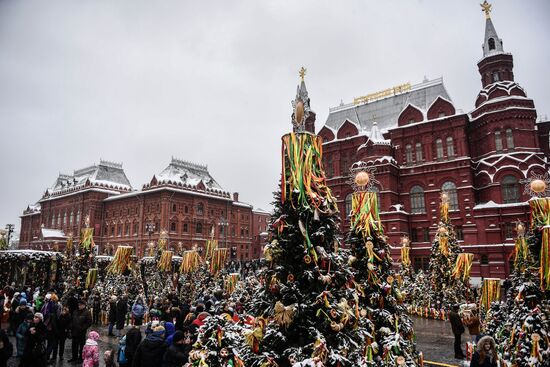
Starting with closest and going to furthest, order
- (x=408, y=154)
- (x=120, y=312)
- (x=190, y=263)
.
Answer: (x=120, y=312) < (x=190, y=263) < (x=408, y=154)

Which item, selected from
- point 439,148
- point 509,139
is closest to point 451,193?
point 439,148

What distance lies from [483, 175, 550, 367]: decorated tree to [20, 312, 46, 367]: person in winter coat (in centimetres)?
1008

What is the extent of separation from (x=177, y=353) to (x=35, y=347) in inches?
176

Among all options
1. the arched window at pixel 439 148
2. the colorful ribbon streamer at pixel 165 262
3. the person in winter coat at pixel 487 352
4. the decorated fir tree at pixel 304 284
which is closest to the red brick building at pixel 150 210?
the colorful ribbon streamer at pixel 165 262

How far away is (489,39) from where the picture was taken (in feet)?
115

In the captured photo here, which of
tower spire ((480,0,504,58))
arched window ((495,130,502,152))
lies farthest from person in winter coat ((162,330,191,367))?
tower spire ((480,0,504,58))

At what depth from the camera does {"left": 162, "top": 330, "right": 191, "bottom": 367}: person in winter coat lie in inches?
215

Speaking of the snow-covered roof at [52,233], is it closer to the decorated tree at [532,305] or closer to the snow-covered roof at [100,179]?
the snow-covered roof at [100,179]

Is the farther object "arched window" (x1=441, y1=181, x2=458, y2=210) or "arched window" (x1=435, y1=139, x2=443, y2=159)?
"arched window" (x1=435, y1=139, x2=443, y2=159)

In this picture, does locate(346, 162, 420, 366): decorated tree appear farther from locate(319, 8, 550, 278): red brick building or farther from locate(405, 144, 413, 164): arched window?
locate(405, 144, 413, 164): arched window

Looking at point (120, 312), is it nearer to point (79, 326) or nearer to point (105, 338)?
point (105, 338)

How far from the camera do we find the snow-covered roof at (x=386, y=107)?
38.1 metres

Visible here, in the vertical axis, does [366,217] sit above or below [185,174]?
below

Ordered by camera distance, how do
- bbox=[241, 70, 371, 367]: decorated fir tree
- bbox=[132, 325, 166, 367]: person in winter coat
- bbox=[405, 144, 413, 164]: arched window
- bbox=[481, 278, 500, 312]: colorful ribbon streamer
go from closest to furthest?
1. bbox=[241, 70, 371, 367]: decorated fir tree
2. bbox=[132, 325, 166, 367]: person in winter coat
3. bbox=[481, 278, 500, 312]: colorful ribbon streamer
4. bbox=[405, 144, 413, 164]: arched window
